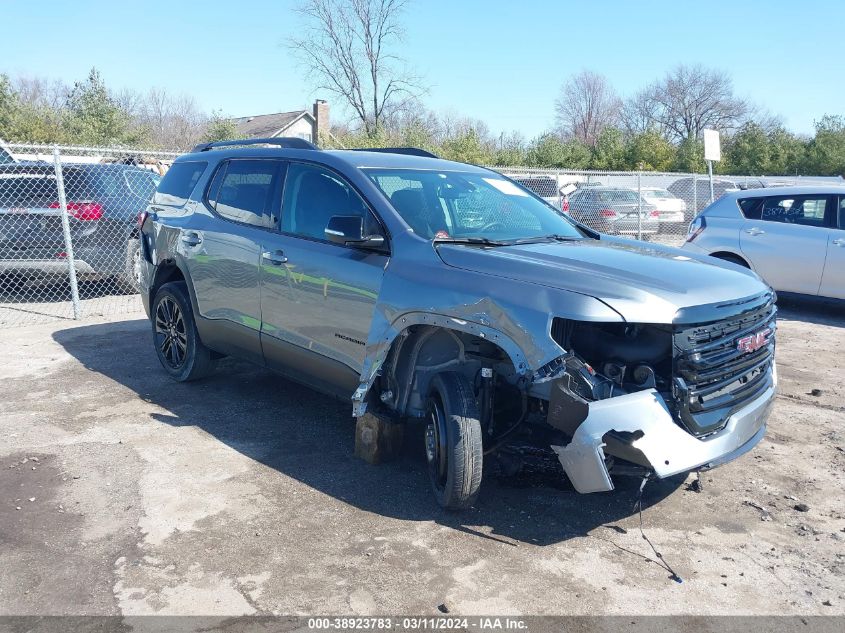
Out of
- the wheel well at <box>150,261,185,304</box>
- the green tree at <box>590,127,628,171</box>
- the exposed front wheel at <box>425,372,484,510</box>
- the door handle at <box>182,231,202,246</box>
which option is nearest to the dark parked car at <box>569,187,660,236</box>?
the wheel well at <box>150,261,185,304</box>

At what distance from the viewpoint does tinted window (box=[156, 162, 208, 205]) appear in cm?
621

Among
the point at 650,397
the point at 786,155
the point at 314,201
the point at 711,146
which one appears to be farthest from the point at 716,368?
the point at 786,155

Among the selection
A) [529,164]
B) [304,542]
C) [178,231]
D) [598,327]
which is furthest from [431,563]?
[529,164]

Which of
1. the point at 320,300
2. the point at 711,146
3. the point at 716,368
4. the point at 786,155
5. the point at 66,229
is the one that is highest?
the point at 786,155

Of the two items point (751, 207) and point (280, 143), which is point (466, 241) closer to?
point (280, 143)

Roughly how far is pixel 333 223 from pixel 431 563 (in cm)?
196

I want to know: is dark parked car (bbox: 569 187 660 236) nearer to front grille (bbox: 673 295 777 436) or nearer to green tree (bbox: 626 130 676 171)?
front grille (bbox: 673 295 777 436)

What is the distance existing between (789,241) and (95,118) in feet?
88.1

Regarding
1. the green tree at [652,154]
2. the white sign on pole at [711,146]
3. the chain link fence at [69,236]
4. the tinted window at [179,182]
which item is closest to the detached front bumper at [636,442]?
the tinted window at [179,182]

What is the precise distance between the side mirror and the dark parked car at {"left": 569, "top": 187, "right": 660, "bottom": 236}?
13.2m

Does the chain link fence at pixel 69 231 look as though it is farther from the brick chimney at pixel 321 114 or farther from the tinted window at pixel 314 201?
the brick chimney at pixel 321 114

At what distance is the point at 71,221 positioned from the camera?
9719 millimetres

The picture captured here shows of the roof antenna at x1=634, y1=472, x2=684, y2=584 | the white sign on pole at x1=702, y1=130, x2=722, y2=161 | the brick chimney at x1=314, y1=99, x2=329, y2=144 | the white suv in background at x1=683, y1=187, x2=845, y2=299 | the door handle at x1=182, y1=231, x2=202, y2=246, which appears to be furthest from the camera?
the brick chimney at x1=314, y1=99, x2=329, y2=144

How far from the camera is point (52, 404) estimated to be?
5984 millimetres
